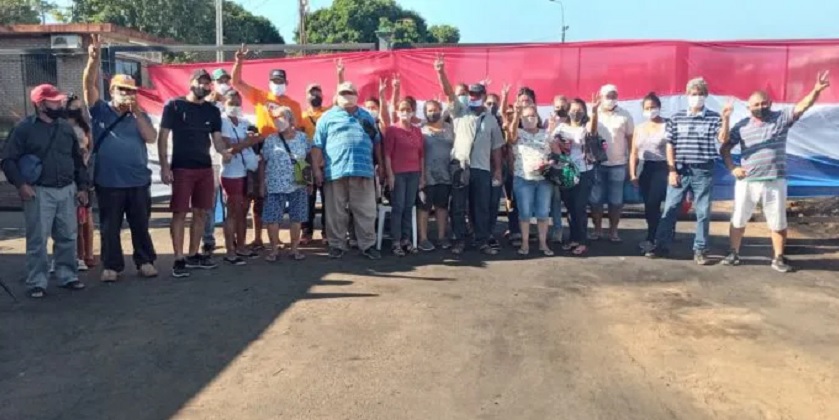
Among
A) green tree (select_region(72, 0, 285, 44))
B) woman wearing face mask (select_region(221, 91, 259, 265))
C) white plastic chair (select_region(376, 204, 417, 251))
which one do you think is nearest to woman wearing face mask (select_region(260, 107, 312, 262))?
woman wearing face mask (select_region(221, 91, 259, 265))

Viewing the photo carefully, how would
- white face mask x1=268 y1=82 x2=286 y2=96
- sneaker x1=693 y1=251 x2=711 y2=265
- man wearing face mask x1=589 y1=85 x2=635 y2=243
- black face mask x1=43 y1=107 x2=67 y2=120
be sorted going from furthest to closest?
1. man wearing face mask x1=589 y1=85 x2=635 y2=243
2. white face mask x1=268 y1=82 x2=286 y2=96
3. sneaker x1=693 y1=251 x2=711 y2=265
4. black face mask x1=43 y1=107 x2=67 y2=120

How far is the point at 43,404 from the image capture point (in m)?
4.62

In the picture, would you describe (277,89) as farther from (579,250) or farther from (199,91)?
(579,250)

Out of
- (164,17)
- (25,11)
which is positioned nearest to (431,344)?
(164,17)

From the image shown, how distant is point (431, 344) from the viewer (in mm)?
5746

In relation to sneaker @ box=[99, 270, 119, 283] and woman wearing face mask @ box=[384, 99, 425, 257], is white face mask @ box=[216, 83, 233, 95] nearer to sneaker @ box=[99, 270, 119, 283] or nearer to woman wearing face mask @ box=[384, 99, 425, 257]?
woman wearing face mask @ box=[384, 99, 425, 257]

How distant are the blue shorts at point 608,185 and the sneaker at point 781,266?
76.6 inches

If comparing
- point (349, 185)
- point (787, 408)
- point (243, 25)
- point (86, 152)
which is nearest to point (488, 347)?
point (787, 408)

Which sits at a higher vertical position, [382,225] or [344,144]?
[344,144]

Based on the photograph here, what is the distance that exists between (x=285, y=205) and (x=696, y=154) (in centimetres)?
454

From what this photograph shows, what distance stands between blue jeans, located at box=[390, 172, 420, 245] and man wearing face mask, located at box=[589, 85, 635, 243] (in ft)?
7.37

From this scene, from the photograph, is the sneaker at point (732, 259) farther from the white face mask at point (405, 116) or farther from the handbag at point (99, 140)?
the handbag at point (99, 140)

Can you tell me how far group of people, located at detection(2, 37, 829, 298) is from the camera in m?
7.51

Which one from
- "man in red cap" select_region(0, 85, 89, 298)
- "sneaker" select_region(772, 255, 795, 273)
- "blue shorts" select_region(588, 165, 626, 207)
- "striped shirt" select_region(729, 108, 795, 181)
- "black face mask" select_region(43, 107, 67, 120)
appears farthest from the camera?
"blue shorts" select_region(588, 165, 626, 207)
